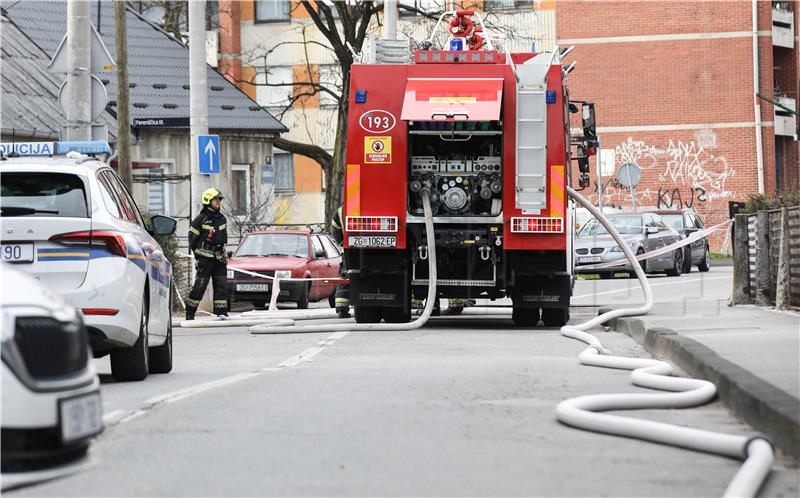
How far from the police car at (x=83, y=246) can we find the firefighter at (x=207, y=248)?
9943 millimetres

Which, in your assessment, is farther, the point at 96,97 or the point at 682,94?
the point at 682,94

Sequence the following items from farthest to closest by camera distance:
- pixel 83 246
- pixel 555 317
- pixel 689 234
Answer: pixel 689 234 → pixel 555 317 → pixel 83 246

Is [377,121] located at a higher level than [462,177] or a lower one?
higher

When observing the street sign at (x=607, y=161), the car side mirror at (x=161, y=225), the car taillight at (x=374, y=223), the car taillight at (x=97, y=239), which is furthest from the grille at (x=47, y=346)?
the street sign at (x=607, y=161)

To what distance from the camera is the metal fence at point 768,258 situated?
54.1 ft

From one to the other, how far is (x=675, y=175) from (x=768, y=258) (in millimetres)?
37752

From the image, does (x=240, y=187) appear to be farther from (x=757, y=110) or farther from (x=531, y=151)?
(x=531, y=151)

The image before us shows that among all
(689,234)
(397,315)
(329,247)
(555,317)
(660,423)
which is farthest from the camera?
(689,234)

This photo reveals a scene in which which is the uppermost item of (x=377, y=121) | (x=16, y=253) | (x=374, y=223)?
(x=377, y=121)

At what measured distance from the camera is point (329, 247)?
28.3m

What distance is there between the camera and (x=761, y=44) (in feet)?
180

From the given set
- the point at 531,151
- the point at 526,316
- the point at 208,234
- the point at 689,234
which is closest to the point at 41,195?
the point at 531,151

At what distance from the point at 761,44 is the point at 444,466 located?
50447 mm

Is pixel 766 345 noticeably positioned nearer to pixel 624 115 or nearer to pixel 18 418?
pixel 18 418
